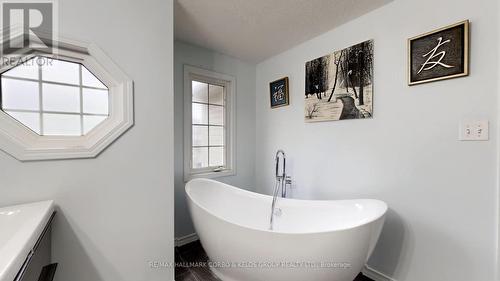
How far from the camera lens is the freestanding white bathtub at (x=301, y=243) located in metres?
1.20

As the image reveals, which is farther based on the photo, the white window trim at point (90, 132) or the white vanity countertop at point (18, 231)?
the white window trim at point (90, 132)

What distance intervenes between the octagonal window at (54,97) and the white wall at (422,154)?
1987 mm

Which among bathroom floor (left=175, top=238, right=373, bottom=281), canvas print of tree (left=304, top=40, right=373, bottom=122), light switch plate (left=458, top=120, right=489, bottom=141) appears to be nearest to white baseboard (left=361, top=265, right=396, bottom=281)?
bathroom floor (left=175, top=238, right=373, bottom=281)

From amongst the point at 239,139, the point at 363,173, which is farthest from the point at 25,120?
the point at 363,173

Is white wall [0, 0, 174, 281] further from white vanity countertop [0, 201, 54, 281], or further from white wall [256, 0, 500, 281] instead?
white wall [256, 0, 500, 281]

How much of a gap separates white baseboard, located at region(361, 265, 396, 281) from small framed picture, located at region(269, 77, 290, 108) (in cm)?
183

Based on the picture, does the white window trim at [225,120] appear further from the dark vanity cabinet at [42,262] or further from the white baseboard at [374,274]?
the white baseboard at [374,274]

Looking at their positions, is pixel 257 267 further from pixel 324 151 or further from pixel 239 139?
pixel 239 139

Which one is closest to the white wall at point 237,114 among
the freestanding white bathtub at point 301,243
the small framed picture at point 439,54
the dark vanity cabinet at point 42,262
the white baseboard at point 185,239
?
the white baseboard at point 185,239

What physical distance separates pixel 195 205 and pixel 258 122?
5.16 feet

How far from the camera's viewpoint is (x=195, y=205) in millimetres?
1647

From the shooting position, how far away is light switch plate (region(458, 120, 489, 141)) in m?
1.21

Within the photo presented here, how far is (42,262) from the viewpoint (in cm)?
101

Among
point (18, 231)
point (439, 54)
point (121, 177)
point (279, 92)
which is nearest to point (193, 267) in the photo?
point (121, 177)
